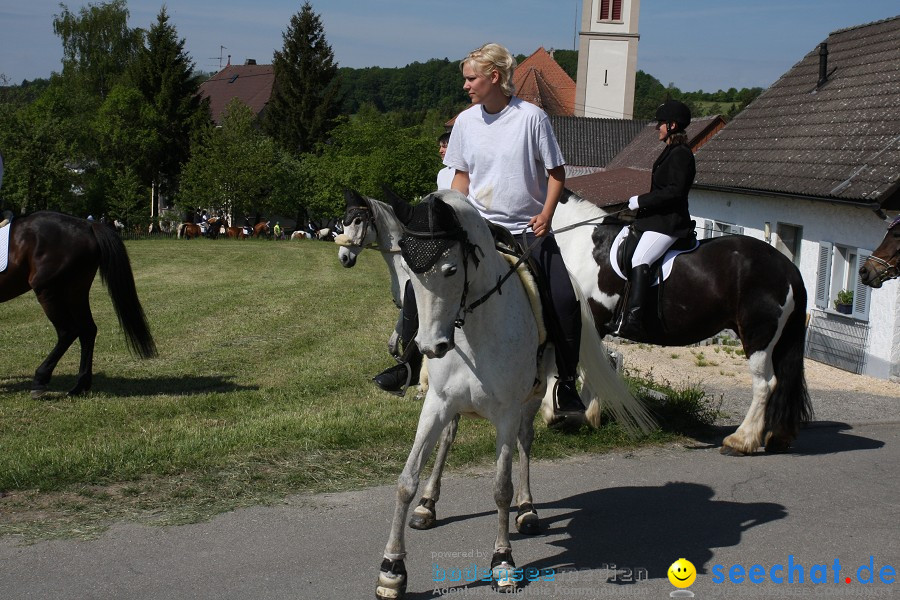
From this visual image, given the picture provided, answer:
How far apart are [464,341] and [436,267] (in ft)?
2.07

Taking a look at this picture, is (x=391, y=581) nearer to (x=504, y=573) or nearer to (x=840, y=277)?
(x=504, y=573)

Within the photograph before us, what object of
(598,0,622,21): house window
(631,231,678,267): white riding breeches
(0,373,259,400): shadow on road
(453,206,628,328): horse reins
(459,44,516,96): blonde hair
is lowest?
(0,373,259,400): shadow on road

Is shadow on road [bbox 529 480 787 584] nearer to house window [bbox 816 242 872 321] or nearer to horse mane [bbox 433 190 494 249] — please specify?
horse mane [bbox 433 190 494 249]

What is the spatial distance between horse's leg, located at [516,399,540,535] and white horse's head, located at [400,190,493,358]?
1.56 m

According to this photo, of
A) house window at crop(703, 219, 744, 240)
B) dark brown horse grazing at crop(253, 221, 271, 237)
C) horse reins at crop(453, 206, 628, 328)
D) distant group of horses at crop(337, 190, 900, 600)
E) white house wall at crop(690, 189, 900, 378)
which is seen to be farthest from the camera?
dark brown horse grazing at crop(253, 221, 271, 237)

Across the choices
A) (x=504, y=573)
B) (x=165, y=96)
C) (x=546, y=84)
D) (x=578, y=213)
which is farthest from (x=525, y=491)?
(x=546, y=84)

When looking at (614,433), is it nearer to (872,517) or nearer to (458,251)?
(872,517)

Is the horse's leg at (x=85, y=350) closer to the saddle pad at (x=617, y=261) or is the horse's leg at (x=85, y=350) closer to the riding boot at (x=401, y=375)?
the riding boot at (x=401, y=375)

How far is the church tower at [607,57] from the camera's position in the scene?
7688cm

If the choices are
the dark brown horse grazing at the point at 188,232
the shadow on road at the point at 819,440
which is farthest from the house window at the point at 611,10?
Answer: the shadow on road at the point at 819,440

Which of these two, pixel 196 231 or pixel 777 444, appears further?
pixel 196 231

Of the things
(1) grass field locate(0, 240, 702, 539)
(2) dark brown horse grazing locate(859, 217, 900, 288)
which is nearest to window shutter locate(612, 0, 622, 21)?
(1) grass field locate(0, 240, 702, 539)

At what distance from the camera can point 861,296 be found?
14.6 metres

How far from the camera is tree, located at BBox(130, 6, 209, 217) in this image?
6234cm
